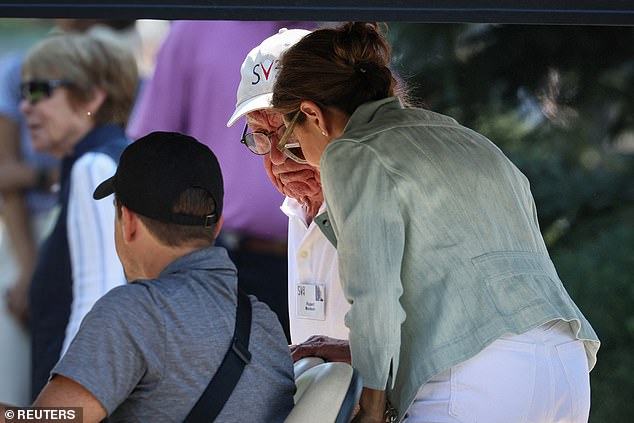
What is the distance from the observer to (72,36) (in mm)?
4742

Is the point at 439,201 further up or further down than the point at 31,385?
further up

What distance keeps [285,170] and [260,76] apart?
0.27 metres

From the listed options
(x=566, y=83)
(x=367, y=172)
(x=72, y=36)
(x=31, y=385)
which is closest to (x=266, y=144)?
(x=367, y=172)

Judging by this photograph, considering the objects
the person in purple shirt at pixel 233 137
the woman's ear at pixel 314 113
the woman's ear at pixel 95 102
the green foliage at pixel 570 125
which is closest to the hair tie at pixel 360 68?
the woman's ear at pixel 314 113

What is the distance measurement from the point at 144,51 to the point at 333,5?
3.00m

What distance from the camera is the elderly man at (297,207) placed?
3.07 metres

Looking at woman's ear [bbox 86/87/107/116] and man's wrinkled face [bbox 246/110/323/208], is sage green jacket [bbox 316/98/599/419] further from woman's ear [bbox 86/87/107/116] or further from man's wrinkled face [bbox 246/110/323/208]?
woman's ear [bbox 86/87/107/116]

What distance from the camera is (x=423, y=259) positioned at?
237 cm

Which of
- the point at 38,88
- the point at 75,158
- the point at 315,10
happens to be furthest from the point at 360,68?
the point at 38,88

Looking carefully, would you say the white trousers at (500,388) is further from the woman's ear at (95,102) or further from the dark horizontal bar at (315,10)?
the woman's ear at (95,102)

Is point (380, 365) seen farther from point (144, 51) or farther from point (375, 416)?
point (144, 51)

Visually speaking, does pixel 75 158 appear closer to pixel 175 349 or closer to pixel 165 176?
pixel 165 176

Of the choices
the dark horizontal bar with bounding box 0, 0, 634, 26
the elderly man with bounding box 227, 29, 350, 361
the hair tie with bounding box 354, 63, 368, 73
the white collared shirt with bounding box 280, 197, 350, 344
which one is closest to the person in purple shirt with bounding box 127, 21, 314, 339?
the elderly man with bounding box 227, 29, 350, 361

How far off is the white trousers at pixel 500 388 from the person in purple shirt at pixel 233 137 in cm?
220
